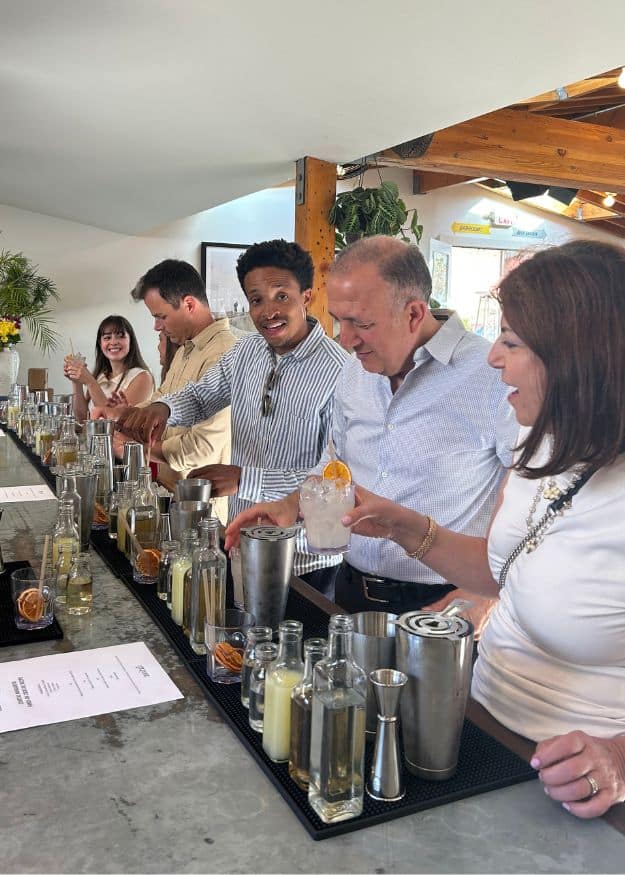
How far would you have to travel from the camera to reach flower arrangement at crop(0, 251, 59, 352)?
7.11 m

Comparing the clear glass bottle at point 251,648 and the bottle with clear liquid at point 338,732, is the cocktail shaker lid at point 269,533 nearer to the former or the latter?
the clear glass bottle at point 251,648

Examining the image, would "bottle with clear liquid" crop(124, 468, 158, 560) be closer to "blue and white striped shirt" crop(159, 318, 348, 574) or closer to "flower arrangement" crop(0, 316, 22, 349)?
"blue and white striped shirt" crop(159, 318, 348, 574)

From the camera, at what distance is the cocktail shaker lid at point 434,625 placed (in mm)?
1026

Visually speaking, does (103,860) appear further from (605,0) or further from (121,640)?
(605,0)

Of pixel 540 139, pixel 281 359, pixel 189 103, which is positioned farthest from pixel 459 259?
pixel 281 359

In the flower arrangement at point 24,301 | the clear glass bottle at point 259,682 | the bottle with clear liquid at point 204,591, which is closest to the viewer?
the clear glass bottle at point 259,682

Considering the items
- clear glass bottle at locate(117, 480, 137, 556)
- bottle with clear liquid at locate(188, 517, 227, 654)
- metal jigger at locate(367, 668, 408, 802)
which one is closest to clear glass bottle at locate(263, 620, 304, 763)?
metal jigger at locate(367, 668, 408, 802)

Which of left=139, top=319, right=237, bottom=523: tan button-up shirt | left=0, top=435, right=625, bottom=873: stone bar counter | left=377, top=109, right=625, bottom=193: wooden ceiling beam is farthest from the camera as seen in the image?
left=377, top=109, right=625, bottom=193: wooden ceiling beam

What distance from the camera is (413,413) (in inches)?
89.0

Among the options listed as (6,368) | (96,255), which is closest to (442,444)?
(6,368)

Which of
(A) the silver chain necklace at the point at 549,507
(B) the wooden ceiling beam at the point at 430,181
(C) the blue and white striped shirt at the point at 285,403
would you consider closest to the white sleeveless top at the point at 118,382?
(C) the blue and white striped shirt at the point at 285,403

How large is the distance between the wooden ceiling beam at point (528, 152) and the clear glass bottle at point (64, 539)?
13.2 ft

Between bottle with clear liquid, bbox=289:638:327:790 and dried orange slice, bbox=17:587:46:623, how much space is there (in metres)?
0.74

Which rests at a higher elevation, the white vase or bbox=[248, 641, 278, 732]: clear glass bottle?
the white vase
